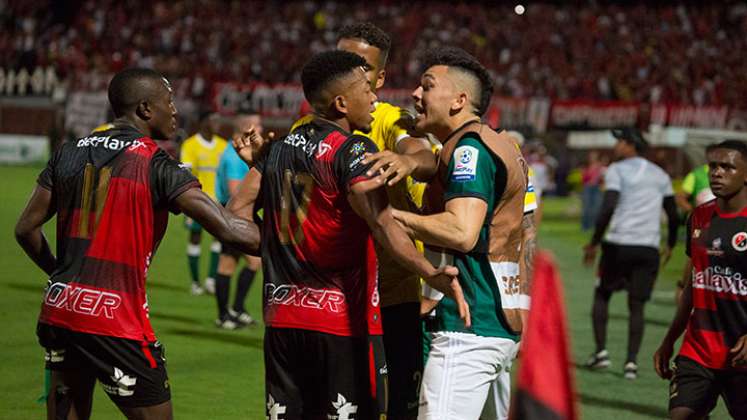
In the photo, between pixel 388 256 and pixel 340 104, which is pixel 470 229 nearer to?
pixel 340 104

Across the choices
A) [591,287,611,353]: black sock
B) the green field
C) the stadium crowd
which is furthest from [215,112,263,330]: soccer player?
the stadium crowd

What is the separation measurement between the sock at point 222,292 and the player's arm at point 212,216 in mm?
7403

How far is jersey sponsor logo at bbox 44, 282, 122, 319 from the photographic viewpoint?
5.32 metres

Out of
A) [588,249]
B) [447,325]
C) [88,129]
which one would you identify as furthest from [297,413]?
[88,129]

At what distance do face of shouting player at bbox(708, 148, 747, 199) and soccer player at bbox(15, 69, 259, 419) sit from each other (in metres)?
2.91

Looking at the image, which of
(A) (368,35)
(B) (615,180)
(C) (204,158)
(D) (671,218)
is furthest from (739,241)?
(C) (204,158)

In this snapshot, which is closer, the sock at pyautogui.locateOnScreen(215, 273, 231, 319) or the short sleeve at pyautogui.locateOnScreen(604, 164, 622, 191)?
the short sleeve at pyautogui.locateOnScreen(604, 164, 622, 191)

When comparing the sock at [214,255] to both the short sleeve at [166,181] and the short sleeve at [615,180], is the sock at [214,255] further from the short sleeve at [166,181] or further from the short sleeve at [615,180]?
the short sleeve at [166,181]

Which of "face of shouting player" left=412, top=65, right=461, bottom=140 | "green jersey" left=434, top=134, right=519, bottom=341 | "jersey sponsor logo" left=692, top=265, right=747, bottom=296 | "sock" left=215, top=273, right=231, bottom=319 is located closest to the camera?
"green jersey" left=434, top=134, right=519, bottom=341

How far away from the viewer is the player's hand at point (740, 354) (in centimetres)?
632

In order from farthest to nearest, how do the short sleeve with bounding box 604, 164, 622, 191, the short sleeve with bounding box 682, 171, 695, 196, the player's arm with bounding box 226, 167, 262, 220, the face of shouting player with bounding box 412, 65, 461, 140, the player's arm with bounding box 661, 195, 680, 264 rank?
the short sleeve with bounding box 682, 171, 695, 196 → the player's arm with bounding box 661, 195, 680, 264 → the short sleeve with bounding box 604, 164, 622, 191 → the player's arm with bounding box 226, 167, 262, 220 → the face of shouting player with bounding box 412, 65, 461, 140

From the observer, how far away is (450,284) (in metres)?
4.94

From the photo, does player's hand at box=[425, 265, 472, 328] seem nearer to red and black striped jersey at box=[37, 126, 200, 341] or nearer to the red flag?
red and black striped jersey at box=[37, 126, 200, 341]

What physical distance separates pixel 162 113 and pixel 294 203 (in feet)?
2.87
